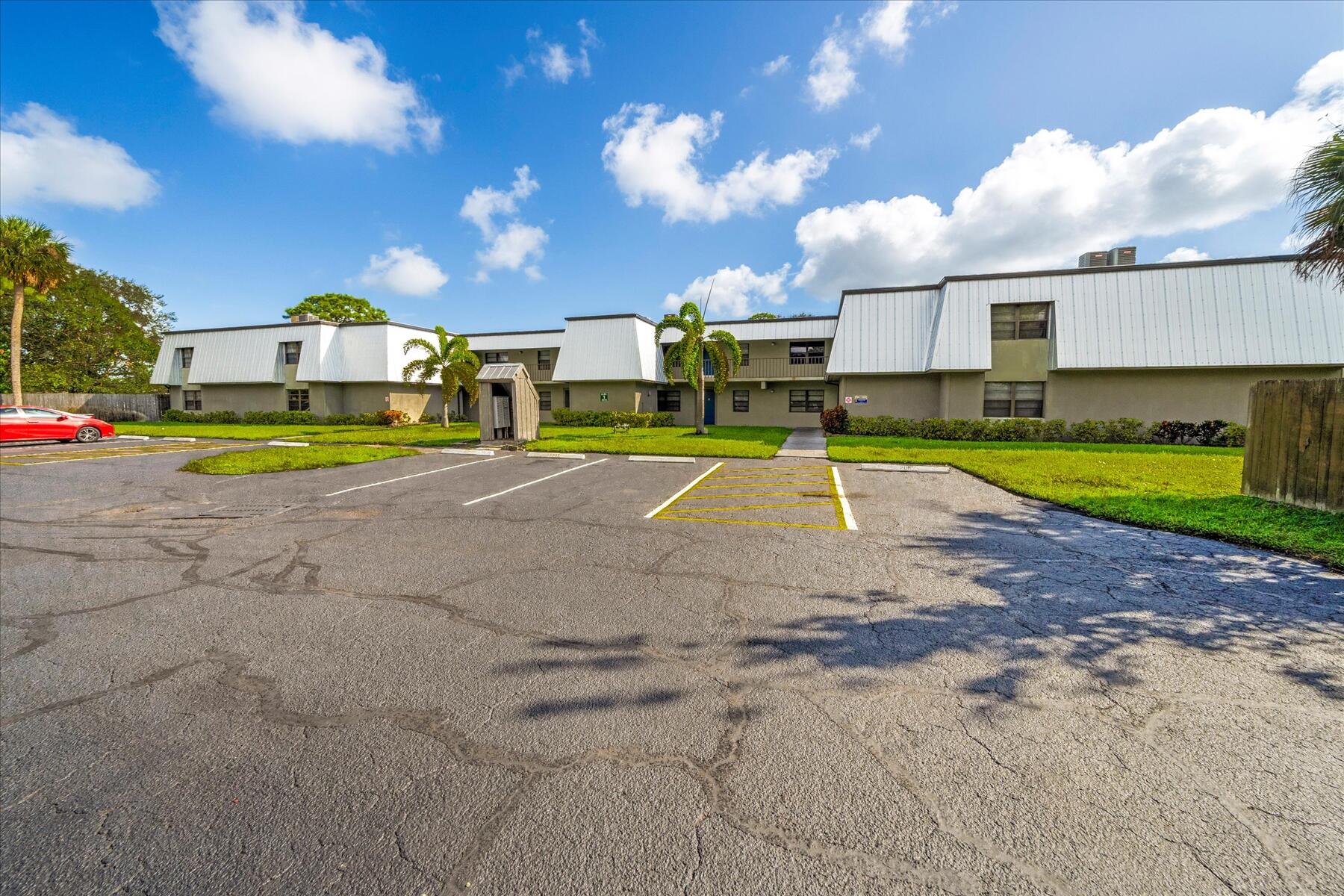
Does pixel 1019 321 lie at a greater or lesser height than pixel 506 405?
greater

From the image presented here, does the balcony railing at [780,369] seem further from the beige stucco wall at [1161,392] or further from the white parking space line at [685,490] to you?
the white parking space line at [685,490]

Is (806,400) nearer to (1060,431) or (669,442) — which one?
(1060,431)

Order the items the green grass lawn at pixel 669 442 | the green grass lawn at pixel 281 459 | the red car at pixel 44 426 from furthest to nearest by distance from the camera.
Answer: the red car at pixel 44 426
the green grass lawn at pixel 669 442
the green grass lawn at pixel 281 459

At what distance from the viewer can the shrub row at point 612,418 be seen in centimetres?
2730

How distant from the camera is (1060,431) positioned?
18891 millimetres

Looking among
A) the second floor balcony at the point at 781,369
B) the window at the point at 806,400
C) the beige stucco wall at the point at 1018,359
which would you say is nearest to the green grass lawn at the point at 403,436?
the second floor balcony at the point at 781,369

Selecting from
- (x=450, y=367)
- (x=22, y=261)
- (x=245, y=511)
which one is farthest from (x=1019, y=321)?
(x=22, y=261)

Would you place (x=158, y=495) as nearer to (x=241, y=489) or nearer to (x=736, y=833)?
(x=241, y=489)

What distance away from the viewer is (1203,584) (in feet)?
15.7

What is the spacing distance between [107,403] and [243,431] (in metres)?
16.5

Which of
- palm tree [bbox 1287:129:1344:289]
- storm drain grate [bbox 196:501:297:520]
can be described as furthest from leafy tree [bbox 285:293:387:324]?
palm tree [bbox 1287:129:1344:289]

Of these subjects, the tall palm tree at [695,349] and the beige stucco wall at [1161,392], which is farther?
the tall palm tree at [695,349]

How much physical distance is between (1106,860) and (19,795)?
4578mm

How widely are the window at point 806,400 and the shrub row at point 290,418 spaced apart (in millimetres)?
22832
